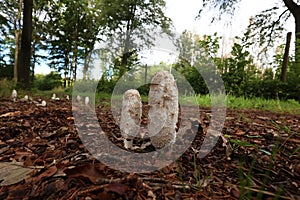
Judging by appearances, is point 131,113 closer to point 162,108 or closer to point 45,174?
point 162,108

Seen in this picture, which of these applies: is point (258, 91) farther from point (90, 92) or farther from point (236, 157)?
point (236, 157)

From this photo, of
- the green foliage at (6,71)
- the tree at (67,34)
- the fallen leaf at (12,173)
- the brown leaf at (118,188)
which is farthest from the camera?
the green foliage at (6,71)

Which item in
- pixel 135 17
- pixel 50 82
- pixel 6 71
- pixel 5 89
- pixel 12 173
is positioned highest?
pixel 135 17

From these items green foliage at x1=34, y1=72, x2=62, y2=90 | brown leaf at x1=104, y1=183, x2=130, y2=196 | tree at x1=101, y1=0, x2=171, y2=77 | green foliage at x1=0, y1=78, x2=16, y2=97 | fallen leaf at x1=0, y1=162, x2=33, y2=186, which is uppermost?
tree at x1=101, y1=0, x2=171, y2=77

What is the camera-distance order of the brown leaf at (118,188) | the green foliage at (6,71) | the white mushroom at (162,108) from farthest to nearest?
the green foliage at (6,71)
the white mushroom at (162,108)
the brown leaf at (118,188)

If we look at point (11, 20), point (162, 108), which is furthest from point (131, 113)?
point (11, 20)

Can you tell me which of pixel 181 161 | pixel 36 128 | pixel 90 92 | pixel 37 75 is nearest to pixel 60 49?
pixel 37 75

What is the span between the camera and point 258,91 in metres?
8.03

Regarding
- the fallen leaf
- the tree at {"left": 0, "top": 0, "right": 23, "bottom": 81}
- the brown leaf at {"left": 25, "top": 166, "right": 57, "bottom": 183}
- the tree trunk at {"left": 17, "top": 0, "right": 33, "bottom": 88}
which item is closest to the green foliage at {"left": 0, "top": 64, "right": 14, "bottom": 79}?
the tree at {"left": 0, "top": 0, "right": 23, "bottom": 81}

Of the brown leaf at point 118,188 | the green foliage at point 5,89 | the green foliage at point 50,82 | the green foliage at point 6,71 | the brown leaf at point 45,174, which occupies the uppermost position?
the green foliage at point 6,71

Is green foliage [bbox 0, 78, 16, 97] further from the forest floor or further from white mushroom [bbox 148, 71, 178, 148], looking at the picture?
white mushroom [bbox 148, 71, 178, 148]

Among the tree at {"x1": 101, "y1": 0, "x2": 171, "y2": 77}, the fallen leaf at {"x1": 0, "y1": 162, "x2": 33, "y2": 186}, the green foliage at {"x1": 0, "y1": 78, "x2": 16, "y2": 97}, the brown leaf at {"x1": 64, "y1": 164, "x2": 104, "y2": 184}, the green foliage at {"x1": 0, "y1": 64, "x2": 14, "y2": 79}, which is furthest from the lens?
the green foliage at {"x1": 0, "y1": 64, "x2": 14, "y2": 79}

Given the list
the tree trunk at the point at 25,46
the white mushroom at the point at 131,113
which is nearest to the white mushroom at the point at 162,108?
the white mushroom at the point at 131,113

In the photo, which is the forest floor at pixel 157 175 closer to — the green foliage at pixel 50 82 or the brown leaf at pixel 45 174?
the brown leaf at pixel 45 174
